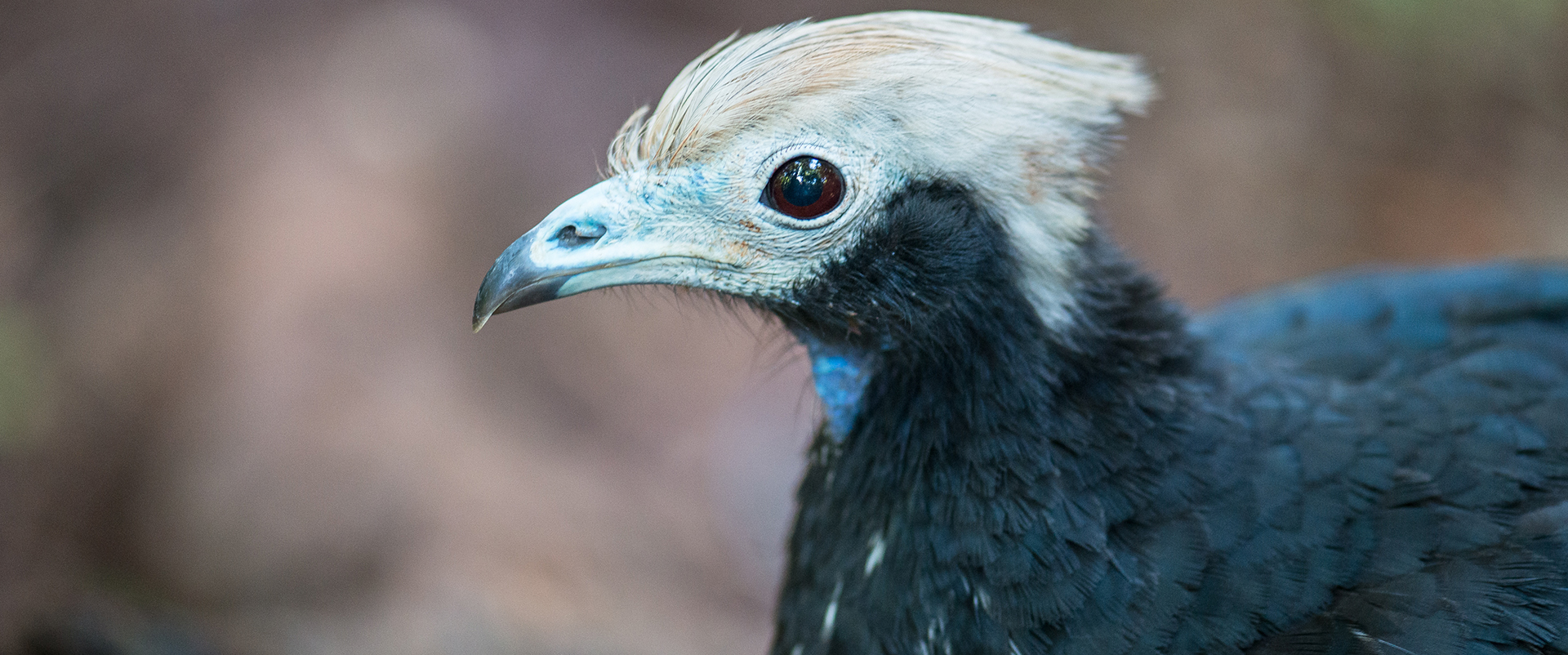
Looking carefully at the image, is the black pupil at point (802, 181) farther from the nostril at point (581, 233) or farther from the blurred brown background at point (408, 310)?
the blurred brown background at point (408, 310)

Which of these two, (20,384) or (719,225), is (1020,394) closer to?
(719,225)

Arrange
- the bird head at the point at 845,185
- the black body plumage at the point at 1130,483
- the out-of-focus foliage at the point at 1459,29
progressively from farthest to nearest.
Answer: the out-of-focus foliage at the point at 1459,29 → the bird head at the point at 845,185 → the black body plumage at the point at 1130,483

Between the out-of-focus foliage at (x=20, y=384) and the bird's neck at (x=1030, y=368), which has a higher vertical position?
the out-of-focus foliage at (x=20, y=384)

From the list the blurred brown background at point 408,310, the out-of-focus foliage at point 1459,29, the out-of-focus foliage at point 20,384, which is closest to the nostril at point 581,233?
the blurred brown background at point 408,310

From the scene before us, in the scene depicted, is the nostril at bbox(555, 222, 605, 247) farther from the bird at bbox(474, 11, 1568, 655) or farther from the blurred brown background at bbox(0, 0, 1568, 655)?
the blurred brown background at bbox(0, 0, 1568, 655)

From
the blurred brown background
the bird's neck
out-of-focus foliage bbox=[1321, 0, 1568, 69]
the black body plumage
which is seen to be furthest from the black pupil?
out-of-focus foliage bbox=[1321, 0, 1568, 69]

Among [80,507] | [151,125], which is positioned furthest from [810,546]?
[151,125]
